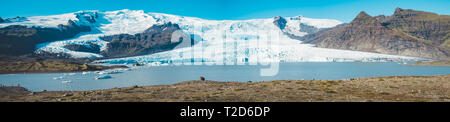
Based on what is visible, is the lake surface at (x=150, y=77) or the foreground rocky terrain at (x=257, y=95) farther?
the lake surface at (x=150, y=77)

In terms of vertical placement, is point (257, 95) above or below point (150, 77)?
above

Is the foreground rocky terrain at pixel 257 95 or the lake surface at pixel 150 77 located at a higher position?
the foreground rocky terrain at pixel 257 95

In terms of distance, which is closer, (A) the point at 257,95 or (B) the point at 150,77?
(A) the point at 257,95

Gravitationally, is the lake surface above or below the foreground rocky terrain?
below

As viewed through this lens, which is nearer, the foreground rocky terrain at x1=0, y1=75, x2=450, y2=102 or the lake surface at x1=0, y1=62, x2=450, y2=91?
the foreground rocky terrain at x1=0, y1=75, x2=450, y2=102
